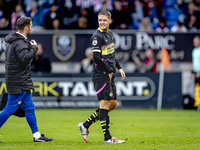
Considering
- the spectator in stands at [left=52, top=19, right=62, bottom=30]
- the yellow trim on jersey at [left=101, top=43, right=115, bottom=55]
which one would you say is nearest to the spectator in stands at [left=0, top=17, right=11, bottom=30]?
the spectator in stands at [left=52, top=19, right=62, bottom=30]

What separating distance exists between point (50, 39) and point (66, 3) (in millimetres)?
2458

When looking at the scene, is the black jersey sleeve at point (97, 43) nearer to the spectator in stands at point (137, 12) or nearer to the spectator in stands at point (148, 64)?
the spectator in stands at point (148, 64)

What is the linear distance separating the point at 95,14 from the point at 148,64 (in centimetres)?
377

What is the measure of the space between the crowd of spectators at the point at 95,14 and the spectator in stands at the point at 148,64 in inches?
78.4

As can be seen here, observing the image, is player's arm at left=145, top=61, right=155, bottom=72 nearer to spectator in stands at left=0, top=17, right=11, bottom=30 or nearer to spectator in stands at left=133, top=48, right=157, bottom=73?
spectator in stands at left=133, top=48, right=157, bottom=73

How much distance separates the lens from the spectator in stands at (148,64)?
15191 millimetres

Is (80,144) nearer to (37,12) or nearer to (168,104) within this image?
(168,104)

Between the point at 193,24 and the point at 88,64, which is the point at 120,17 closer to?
the point at 193,24

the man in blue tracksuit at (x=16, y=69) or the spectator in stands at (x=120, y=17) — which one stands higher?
the spectator in stands at (x=120, y=17)

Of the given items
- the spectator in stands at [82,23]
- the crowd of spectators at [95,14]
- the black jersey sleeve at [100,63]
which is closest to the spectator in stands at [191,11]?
the crowd of spectators at [95,14]

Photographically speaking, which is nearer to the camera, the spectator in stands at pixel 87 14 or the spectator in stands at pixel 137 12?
the spectator in stands at pixel 87 14

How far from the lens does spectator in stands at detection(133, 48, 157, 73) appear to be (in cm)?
1519

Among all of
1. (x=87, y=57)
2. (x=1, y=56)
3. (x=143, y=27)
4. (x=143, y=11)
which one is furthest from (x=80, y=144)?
(x=143, y=11)

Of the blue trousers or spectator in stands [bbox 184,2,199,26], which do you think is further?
spectator in stands [bbox 184,2,199,26]
